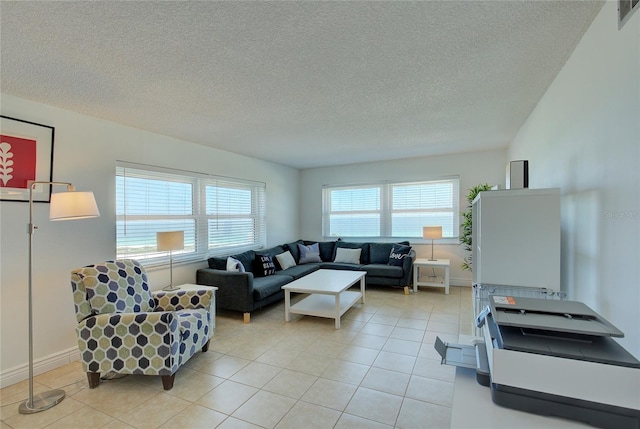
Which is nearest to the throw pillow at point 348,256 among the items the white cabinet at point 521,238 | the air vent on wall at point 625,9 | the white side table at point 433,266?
the white side table at point 433,266

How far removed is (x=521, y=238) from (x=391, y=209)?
429cm

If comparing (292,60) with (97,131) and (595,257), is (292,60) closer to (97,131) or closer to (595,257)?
(595,257)

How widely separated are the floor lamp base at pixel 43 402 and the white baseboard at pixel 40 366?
1.46 feet

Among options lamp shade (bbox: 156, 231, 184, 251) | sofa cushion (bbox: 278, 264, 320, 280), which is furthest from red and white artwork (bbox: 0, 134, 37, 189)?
sofa cushion (bbox: 278, 264, 320, 280)

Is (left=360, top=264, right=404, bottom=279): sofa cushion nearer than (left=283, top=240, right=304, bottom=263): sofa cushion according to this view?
Yes

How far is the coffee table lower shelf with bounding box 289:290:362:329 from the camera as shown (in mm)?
3559

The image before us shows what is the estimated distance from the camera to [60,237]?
2.81m

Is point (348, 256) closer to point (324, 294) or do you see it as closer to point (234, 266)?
point (324, 294)

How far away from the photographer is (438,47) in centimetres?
189

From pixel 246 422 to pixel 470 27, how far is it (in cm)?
277

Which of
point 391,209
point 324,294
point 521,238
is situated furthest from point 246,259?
point 521,238

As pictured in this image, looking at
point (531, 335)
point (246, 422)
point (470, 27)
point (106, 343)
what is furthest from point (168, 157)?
point (531, 335)

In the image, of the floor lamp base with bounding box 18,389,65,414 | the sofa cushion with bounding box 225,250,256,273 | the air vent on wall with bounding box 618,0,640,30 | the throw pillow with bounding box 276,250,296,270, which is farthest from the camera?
the throw pillow with bounding box 276,250,296,270

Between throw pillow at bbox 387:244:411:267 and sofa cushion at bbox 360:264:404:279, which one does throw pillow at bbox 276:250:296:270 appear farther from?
throw pillow at bbox 387:244:411:267
